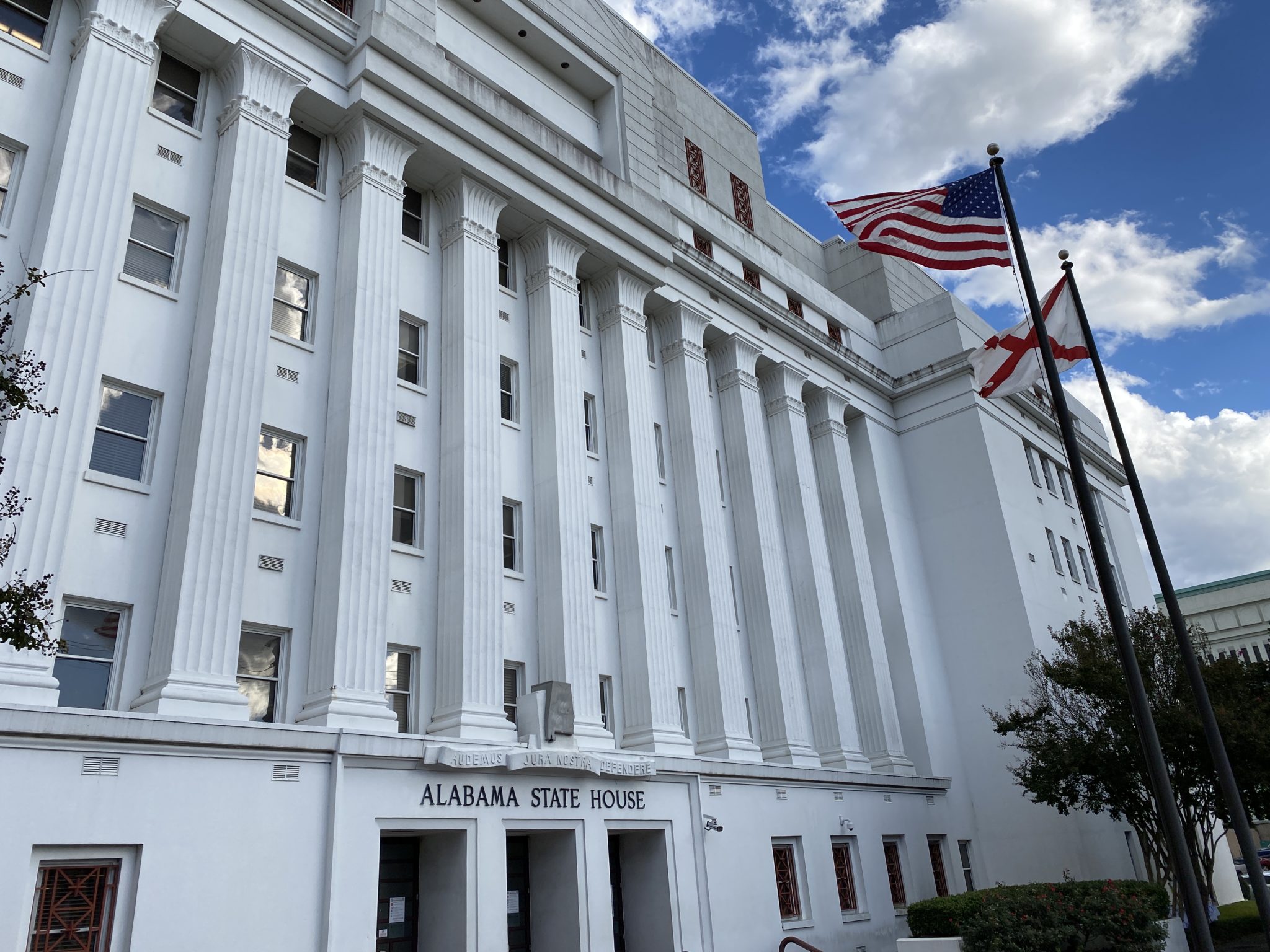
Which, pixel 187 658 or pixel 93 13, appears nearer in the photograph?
A: pixel 187 658

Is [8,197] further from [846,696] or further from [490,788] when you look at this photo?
[846,696]

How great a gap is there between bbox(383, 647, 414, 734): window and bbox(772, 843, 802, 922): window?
10.4 m

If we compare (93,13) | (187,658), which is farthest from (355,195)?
(187,658)

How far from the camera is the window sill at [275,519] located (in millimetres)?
18203

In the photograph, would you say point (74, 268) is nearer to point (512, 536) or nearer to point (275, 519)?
point (275, 519)

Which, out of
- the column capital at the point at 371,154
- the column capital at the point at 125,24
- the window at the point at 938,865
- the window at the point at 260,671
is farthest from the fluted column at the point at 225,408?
the window at the point at 938,865

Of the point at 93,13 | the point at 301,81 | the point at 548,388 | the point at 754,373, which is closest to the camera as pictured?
the point at 93,13

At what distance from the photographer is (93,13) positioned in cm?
1811

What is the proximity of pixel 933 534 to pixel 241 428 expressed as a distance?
2770cm

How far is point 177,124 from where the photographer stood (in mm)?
19859

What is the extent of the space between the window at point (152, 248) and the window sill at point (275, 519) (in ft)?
15.5

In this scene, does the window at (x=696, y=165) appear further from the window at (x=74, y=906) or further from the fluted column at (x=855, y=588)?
the window at (x=74, y=906)

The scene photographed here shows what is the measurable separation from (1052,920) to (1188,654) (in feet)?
20.7

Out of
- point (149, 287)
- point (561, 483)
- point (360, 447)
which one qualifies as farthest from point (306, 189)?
point (561, 483)
